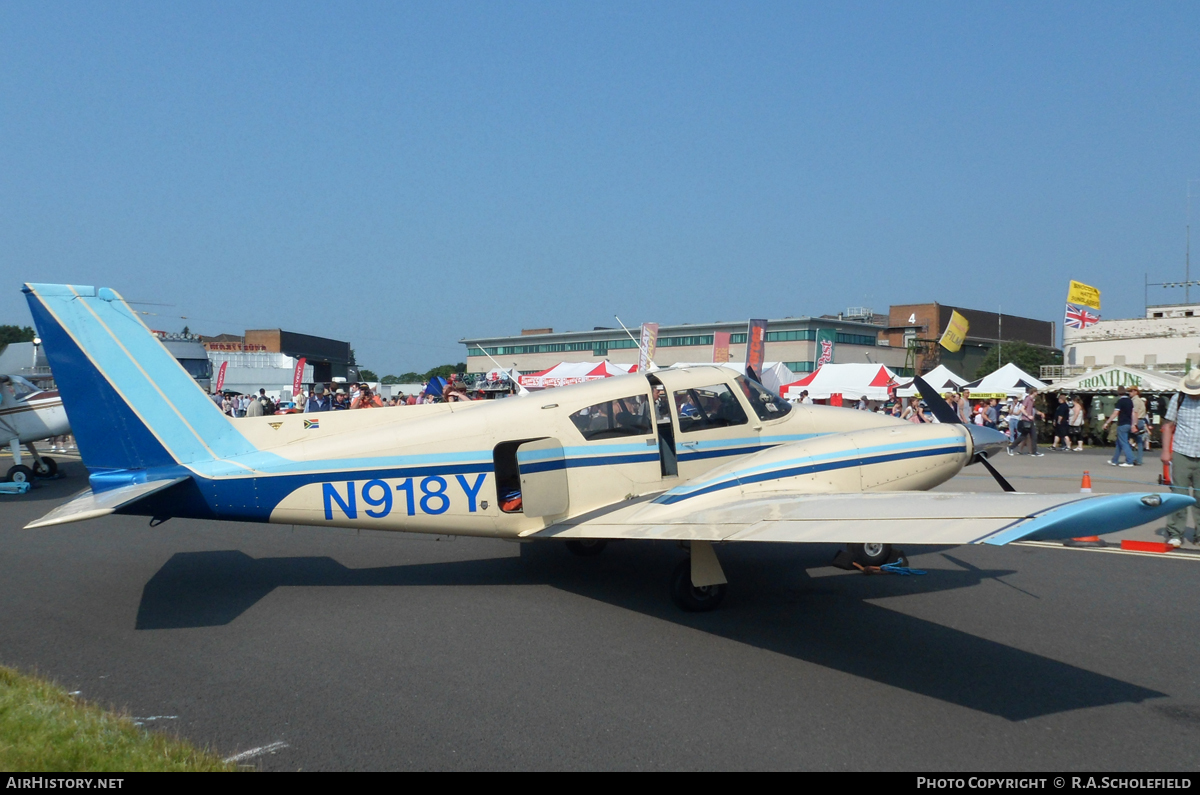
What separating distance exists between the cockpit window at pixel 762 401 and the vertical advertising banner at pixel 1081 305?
4481 cm

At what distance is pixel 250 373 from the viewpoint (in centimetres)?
6444

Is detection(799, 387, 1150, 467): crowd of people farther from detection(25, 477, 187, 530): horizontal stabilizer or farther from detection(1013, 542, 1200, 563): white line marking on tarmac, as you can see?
detection(25, 477, 187, 530): horizontal stabilizer

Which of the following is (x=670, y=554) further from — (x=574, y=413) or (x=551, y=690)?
(x=551, y=690)

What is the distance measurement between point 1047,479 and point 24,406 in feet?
68.2

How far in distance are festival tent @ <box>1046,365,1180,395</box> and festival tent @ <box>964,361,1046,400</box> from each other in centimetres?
209

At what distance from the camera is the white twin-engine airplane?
6.93 meters

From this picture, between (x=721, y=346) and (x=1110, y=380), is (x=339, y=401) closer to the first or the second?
(x=721, y=346)

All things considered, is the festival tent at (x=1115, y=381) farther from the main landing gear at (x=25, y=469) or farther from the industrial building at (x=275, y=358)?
the industrial building at (x=275, y=358)

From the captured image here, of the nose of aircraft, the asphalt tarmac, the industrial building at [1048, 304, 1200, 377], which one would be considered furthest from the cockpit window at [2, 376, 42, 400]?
Answer: the industrial building at [1048, 304, 1200, 377]

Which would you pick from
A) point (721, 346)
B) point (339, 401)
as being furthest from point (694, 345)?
point (339, 401)

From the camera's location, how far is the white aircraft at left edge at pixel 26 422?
15.5m

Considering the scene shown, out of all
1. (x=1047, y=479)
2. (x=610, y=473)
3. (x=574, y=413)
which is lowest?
(x=1047, y=479)

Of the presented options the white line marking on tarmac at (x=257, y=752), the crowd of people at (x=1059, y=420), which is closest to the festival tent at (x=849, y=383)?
the crowd of people at (x=1059, y=420)
